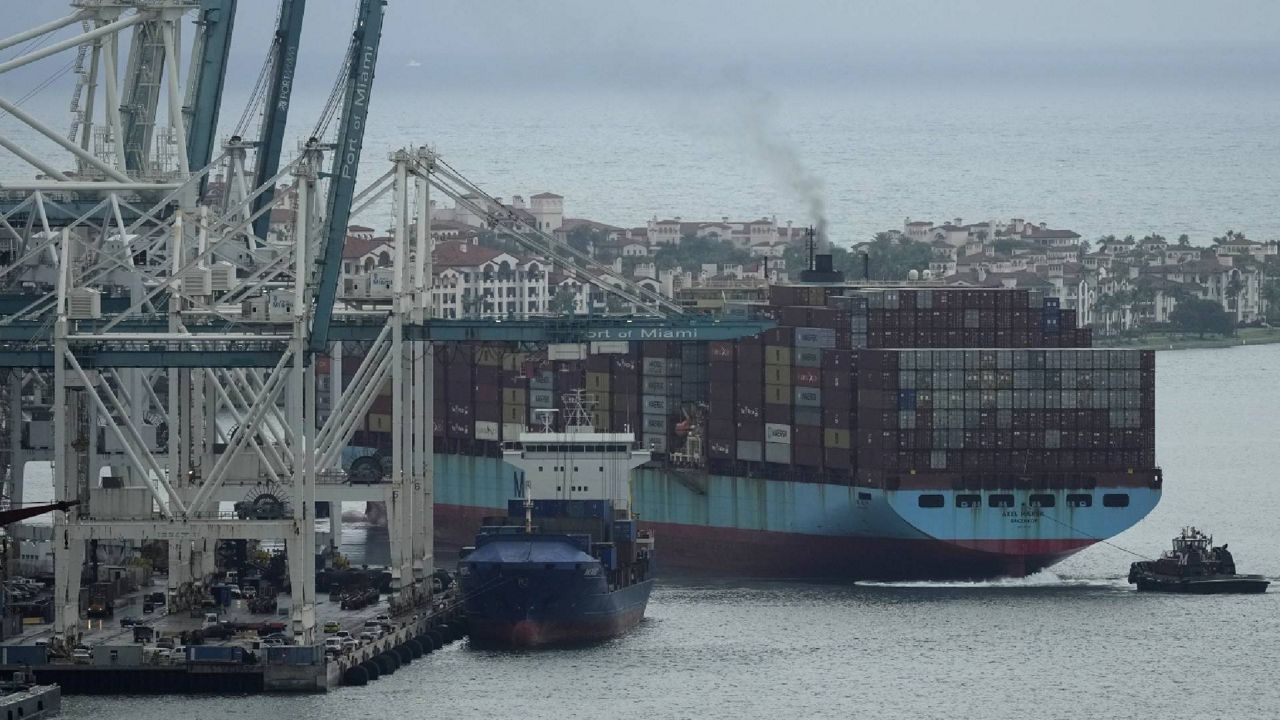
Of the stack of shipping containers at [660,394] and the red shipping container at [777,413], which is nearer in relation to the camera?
the red shipping container at [777,413]

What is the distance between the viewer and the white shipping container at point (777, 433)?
9006 centimetres

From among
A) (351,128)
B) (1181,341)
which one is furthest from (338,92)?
(1181,341)

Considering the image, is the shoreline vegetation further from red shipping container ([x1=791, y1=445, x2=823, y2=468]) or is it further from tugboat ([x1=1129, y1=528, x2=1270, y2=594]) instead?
tugboat ([x1=1129, y1=528, x2=1270, y2=594])

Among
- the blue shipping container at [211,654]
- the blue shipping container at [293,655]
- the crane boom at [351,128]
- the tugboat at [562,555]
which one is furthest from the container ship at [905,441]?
the blue shipping container at [211,654]

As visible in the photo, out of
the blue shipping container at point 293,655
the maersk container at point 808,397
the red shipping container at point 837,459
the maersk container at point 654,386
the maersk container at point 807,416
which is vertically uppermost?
the maersk container at point 654,386

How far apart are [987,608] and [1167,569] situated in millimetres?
5481

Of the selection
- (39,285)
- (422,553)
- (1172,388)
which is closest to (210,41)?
(39,285)

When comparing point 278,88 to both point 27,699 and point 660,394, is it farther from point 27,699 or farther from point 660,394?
point 27,699

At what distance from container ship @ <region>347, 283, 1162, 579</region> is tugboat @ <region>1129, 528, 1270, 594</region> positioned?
5.31 metres

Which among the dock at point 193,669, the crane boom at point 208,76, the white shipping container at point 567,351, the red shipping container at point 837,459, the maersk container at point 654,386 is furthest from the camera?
the maersk container at point 654,386

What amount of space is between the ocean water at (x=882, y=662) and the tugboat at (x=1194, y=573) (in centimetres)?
57

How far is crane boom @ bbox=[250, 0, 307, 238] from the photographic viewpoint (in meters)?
82.5

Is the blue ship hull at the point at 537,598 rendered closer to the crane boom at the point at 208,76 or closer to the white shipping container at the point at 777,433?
the crane boom at the point at 208,76

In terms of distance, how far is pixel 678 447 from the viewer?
308ft
